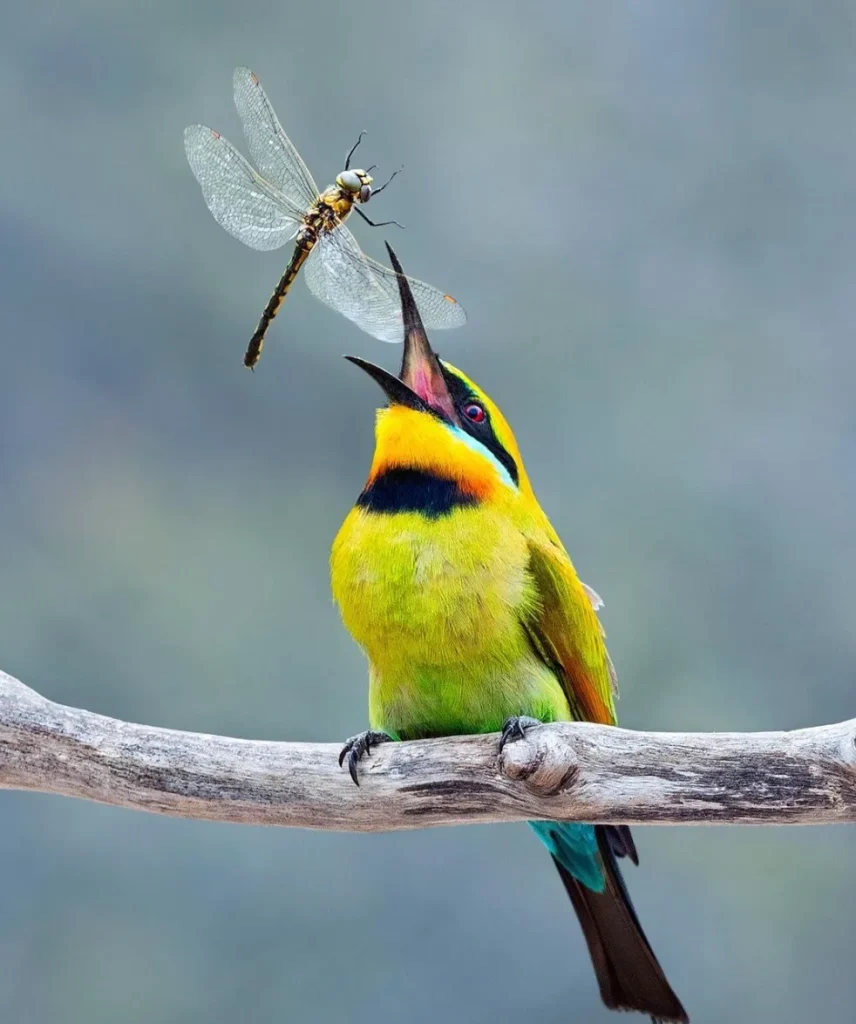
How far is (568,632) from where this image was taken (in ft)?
7.06

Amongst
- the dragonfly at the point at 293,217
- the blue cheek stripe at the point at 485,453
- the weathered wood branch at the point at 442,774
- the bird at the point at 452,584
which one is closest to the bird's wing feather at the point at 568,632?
the bird at the point at 452,584

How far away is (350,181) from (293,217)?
0.24m

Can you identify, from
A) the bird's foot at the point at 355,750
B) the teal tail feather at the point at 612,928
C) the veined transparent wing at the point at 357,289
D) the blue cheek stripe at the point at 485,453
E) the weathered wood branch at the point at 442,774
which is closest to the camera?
the weathered wood branch at the point at 442,774

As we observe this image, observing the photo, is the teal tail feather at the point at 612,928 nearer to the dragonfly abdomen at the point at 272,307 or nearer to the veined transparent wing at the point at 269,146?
the dragonfly abdomen at the point at 272,307

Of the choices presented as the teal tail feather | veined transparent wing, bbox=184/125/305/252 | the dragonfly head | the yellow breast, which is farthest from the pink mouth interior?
the teal tail feather

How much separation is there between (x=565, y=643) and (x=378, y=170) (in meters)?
1.64

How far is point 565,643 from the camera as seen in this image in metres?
2.15

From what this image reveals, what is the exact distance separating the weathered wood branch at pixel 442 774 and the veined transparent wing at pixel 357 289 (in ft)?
2.67

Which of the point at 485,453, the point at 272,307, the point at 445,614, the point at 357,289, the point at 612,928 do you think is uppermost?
the point at 357,289

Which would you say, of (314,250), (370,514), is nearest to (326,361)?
(314,250)

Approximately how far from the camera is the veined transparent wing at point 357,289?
236 cm

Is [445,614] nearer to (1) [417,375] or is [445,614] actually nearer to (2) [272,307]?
(1) [417,375]

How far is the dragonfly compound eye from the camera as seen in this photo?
85.8 inches

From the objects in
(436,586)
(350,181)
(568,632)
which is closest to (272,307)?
(350,181)
